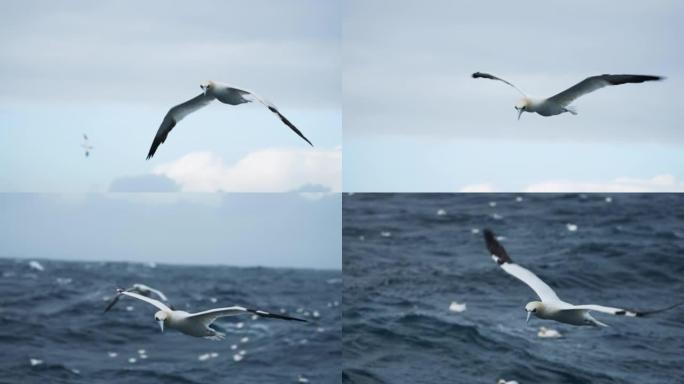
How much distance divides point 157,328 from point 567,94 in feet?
9.41

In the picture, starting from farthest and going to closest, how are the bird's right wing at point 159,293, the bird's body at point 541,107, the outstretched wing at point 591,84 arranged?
the bird's right wing at point 159,293
the bird's body at point 541,107
the outstretched wing at point 591,84

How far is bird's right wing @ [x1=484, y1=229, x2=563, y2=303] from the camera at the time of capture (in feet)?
19.9

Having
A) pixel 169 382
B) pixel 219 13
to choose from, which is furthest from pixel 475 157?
pixel 169 382

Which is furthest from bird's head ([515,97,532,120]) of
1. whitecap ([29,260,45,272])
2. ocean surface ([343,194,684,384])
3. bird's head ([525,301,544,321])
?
whitecap ([29,260,45,272])

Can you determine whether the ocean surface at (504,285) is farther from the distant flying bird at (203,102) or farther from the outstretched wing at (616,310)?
the distant flying bird at (203,102)

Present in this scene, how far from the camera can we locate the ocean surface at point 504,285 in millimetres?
6273

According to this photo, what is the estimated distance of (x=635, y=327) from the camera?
20.5 feet

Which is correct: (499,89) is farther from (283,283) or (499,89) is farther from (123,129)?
(123,129)

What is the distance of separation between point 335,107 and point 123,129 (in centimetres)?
130

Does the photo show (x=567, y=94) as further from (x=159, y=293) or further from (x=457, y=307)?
(x=159, y=293)

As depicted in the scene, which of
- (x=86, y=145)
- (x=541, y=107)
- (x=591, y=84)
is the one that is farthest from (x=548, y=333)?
(x=86, y=145)

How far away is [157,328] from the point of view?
21.5ft

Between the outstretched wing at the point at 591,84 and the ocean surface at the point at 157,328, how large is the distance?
70.1 inches

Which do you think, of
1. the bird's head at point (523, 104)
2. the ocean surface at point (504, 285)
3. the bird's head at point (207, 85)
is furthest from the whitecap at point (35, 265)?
the bird's head at point (523, 104)
